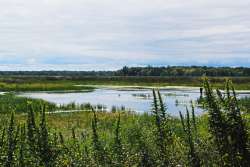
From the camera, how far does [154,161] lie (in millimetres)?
10234

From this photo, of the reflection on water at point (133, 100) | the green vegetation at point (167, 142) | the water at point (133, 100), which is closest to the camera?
the green vegetation at point (167, 142)

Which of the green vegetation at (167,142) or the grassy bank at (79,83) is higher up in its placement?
the green vegetation at (167,142)

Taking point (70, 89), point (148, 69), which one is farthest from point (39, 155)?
point (148, 69)

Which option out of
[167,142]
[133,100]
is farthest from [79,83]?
[167,142]

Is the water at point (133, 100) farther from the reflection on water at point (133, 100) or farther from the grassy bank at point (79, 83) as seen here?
the grassy bank at point (79, 83)

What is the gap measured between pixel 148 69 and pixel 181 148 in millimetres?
181259

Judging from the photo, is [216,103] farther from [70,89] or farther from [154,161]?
[70,89]

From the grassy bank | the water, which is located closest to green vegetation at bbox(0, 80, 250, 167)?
the water

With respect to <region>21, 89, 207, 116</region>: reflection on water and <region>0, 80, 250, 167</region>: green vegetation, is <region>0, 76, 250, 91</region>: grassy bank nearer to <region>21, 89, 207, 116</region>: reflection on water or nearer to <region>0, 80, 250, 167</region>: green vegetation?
<region>21, 89, 207, 116</region>: reflection on water

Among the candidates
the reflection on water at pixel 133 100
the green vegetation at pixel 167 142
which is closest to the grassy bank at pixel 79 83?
the reflection on water at pixel 133 100

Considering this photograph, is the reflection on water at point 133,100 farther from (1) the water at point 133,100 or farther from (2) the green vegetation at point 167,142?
(2) the green vegetation at point 167,142

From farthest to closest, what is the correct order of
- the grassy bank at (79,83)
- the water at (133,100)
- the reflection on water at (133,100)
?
the grassy bank at (79,83), the reflection on water at (133,100), the water at (133,100)

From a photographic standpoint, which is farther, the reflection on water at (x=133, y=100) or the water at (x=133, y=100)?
the reflection on water at (x=133, y=100)

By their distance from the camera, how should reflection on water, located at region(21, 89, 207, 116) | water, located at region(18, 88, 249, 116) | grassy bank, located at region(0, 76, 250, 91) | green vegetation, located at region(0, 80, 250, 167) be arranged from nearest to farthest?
green vegetation, located at region(0, 80, 250, 167)
water, located at region(18, 88, 249, 116)
reflection on water, located at region(21, 89, 207, 116)
grassy bank, located at region(0, 76, 250, 91)
